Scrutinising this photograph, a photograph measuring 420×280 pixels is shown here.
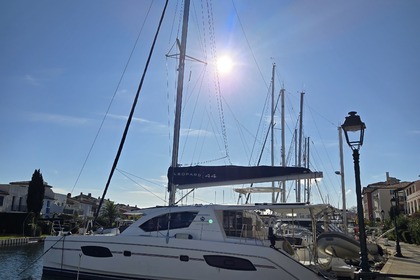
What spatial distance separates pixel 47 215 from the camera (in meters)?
57.0

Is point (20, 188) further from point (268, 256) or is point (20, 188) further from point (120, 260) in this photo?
Result: point (268, 256)

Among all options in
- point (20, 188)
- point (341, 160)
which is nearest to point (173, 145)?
point (341, 160)

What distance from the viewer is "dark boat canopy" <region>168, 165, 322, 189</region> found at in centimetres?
1311

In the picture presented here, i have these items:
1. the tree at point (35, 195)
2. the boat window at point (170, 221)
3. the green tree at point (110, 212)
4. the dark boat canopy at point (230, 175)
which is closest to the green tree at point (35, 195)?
the tree at point (35, 195)

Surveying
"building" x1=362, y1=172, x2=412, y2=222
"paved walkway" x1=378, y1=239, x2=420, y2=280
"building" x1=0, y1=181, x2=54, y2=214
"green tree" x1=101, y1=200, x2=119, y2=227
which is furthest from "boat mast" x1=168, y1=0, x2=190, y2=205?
"building" x1=362, y1=172, x2=412, y2=222

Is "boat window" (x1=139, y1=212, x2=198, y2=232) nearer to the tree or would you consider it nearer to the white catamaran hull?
the white catamaran hull

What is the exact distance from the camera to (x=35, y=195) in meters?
43.0

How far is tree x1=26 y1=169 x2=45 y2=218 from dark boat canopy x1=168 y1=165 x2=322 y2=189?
35.1 meters

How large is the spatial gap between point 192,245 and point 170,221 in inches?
63.5

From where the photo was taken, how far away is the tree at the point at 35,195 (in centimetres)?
4269

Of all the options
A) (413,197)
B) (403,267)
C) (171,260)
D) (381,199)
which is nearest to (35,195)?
(171,260)

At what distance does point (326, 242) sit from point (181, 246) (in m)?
7.50

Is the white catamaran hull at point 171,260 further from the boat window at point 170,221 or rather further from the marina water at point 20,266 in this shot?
the marina water at point 20,266

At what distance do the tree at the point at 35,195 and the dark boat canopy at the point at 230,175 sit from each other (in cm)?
3507
